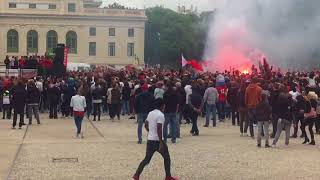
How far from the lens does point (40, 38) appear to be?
97.3m

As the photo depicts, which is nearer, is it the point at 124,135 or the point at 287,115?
the point at 287,115

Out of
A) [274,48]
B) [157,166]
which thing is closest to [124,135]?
[157,166]

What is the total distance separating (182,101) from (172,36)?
7905 cm

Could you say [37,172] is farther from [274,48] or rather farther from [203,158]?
[274,48]

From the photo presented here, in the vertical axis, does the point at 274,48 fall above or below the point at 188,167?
above

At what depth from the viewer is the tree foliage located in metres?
97.5

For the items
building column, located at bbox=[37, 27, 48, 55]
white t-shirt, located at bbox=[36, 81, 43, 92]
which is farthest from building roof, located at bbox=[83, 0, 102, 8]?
white t-shirt, located at bbox=[36, 81, 43, 92]

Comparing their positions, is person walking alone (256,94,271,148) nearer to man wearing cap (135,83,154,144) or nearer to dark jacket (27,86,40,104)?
man wearing cap (135,83,154,144)

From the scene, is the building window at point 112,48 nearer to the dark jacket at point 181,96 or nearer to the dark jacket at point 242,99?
the dark jacket at point 181,96

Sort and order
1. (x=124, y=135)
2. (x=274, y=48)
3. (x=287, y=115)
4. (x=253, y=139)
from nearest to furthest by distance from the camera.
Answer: (x=287, y=115) → (x=253, y=139) → (x=124, y=135) → (x=274, y=48)

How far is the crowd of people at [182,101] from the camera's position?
19109 mm

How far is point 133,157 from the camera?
54.5ft

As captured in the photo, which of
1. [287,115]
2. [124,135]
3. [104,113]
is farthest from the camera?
[104,113]

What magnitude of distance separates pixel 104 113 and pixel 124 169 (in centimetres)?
1768
